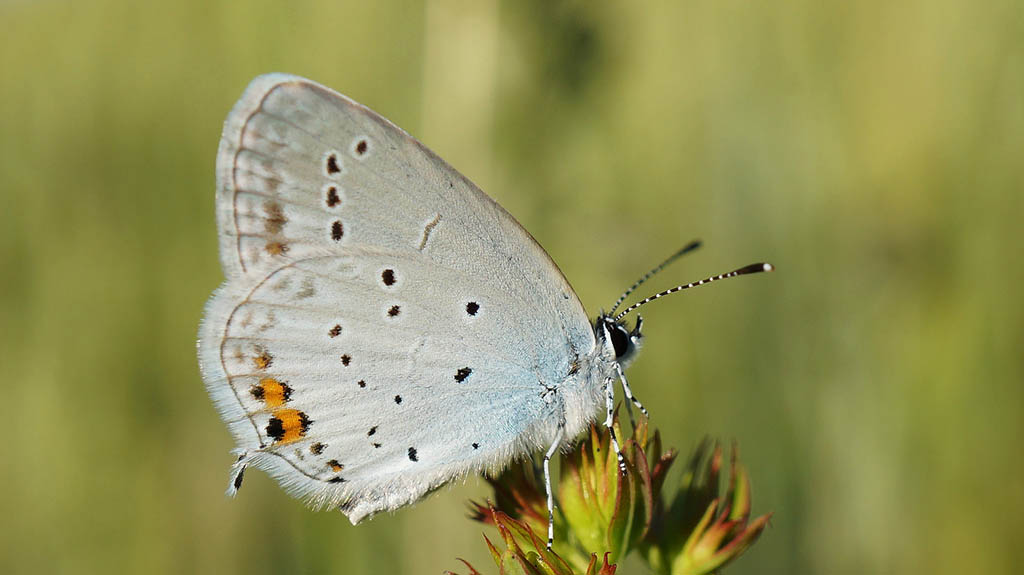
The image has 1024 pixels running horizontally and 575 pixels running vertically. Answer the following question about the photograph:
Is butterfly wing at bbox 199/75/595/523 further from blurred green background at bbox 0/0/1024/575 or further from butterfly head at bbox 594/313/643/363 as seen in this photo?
blurred green background at bbox 0/0/1024/575

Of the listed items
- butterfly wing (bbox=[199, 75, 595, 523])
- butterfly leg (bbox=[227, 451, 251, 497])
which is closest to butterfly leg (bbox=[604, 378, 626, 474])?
butterfly wing (bbox=[199, 75, 595, 523])

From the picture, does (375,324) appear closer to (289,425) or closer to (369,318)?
(369,318)

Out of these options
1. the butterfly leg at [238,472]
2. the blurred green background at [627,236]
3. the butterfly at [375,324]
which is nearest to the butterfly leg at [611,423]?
the butterfly at [375,324]

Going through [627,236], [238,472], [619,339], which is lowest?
[238,472]

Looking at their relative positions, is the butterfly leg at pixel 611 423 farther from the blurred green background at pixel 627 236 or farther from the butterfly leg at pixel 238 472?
the blurred green background at pixel 627 236

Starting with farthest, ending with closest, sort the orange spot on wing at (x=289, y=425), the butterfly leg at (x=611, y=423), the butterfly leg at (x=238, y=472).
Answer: the orange spot on wing at (x=289, y=425) < the butterfly leg at (x=238, y=472) < the butterfly leg at (x=611, y=423)

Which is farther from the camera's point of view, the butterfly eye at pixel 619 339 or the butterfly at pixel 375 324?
the butterfly eye at pixel 619 339

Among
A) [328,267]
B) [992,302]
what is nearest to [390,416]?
[328,267]

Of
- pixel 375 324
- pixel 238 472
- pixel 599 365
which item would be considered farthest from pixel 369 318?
pixel 599 365
